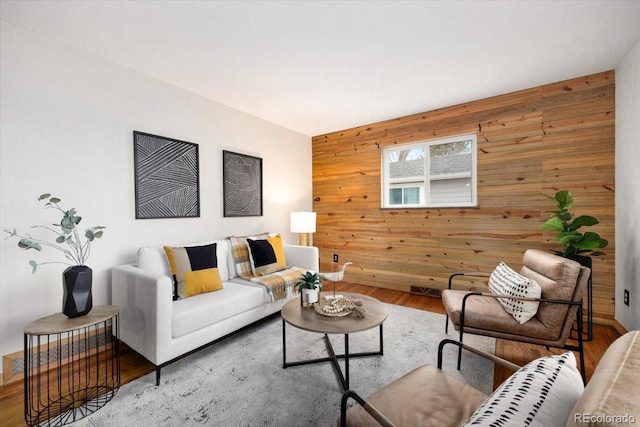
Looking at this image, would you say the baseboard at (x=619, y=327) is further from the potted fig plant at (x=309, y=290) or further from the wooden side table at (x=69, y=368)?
the wooden side table at (x=69, y=368)

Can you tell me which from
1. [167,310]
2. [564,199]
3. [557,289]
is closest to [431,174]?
[564,199]

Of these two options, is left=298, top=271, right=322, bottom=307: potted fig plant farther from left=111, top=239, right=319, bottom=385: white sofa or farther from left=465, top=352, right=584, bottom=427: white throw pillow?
left=465, top=352, right=584, bottom=427: white throw pillow

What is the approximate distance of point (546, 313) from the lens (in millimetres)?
1980

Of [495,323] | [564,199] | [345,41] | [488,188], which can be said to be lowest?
[495,323]

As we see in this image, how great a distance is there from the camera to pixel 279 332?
2.78m

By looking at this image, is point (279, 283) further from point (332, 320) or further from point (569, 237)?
point (569, 237)

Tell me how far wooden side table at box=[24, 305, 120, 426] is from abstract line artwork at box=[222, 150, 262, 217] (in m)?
1.78

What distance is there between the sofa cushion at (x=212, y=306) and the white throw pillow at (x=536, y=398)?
201 centimetres

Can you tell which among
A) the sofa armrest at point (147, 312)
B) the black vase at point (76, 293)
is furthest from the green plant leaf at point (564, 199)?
the black vase at point (76, 293)

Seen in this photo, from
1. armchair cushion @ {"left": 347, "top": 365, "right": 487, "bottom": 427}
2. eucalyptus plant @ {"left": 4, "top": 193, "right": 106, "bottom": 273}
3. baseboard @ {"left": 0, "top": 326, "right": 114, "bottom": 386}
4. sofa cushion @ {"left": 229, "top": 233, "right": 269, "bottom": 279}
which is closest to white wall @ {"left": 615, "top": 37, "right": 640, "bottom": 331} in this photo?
armchair cushion @ {"left": 347, "top": 365, "right": 487, "bottom": 427}

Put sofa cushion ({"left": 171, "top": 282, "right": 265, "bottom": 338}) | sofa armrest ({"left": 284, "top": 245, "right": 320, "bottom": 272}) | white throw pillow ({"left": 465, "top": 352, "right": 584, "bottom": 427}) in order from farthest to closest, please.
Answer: sofa armrest ({"left": 284, "top": 245, "right": 320, "bottom": 272})
sofa cushion ({"left": 171, "top": 282, "right": 265, "bottom": 338})
white throw pillow ({"left": 465, "top": 352, "right": 584, "bottom": 427})

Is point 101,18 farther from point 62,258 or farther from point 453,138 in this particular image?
point 453,138

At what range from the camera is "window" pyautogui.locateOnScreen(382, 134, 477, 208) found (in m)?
3.69

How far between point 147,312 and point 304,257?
1840 mm
